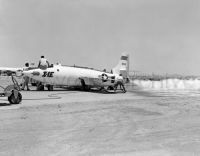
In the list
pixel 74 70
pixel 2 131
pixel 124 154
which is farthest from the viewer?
pixel 74 70

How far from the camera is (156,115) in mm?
13695

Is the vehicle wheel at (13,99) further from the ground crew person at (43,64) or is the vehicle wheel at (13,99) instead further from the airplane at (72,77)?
the ground crew person at (43,64)

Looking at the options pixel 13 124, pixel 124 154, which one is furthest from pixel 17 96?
pixel 124 154

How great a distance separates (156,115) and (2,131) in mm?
7344

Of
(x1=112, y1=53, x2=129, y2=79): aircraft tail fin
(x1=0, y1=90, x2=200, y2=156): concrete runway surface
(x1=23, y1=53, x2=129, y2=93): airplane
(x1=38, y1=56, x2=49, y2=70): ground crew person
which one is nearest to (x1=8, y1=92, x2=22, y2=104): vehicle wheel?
(x1=0, y1=90, x2=200, y2=156): concrete runway surface

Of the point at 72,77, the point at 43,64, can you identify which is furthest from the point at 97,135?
the point at 72,77

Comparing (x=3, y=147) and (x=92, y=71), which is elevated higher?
(x=92, y=71)

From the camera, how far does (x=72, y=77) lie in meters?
35.0

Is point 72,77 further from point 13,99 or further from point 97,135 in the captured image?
point 97,135

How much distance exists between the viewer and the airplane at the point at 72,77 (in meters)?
32.9

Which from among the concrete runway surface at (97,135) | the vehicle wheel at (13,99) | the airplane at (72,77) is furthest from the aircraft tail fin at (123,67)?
the concrete runway surface at (97,135)

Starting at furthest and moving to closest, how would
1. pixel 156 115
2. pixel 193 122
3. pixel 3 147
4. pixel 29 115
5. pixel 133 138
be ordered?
pixel 156 115 → pixel 29 115 → pixel 193 122 → pixel 133 138 → pixel 3 147

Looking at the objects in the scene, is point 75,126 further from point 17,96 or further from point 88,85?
point 88,85

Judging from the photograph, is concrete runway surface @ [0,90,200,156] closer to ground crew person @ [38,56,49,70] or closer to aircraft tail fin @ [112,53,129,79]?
ground crew person @ [38,56,49,70]
